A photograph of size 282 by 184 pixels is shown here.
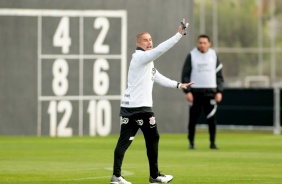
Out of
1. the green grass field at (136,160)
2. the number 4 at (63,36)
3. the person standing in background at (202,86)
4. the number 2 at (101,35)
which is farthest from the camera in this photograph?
the number 2 at (101,35)

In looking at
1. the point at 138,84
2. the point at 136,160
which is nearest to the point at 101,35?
the point at 136,160

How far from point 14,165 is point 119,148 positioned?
145 inches

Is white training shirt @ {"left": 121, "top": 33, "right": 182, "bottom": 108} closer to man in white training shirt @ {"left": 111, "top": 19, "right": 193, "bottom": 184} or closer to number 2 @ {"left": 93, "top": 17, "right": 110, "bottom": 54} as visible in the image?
man in white training shirt @ {"left": 111, "top": 19, "right": 193, "bottom": 184}

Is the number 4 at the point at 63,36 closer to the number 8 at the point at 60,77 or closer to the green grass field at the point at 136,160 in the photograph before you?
the number 8 at the point at 60,77

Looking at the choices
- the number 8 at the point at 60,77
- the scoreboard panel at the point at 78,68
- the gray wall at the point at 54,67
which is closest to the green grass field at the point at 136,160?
the gray wall at the point at 54,67

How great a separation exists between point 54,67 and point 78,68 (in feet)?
1.96

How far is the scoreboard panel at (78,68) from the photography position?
25.6m

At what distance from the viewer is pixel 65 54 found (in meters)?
25.8

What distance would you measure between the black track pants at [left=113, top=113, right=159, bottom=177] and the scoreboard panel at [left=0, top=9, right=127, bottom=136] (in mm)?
11869

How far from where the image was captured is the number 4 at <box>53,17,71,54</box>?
2569 cm

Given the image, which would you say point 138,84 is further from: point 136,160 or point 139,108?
point 136,160

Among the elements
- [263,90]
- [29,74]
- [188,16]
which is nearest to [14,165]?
[29,74]

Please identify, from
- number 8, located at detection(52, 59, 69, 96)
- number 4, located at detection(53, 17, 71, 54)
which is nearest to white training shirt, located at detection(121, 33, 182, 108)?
number 8, located at detection(52, 59, 69, 96)

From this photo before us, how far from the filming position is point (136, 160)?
18297 mm
